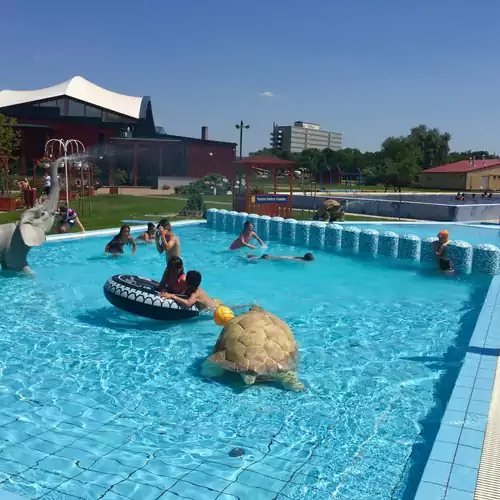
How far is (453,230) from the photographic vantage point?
59.0 ft

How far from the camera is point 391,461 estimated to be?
4246mm

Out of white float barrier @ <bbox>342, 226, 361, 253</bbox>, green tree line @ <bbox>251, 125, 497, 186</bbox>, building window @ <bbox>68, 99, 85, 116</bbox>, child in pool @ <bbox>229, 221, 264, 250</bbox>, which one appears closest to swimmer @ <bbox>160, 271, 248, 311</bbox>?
child in pool @ <bbox>229, 221, 264, 250</bbox>

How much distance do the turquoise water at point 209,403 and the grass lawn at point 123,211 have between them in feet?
24.1

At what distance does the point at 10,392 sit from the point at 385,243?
9847mm

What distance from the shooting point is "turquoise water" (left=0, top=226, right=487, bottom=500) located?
4008 mm

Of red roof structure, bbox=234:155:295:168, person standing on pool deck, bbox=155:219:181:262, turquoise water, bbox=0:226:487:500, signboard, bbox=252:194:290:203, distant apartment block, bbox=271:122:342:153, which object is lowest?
turquoise water, bbox=0:226:487:500

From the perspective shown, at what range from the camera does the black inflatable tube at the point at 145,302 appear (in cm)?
706

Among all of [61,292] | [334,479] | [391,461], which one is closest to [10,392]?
[334,479]

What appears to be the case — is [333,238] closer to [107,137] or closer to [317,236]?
[317,236]

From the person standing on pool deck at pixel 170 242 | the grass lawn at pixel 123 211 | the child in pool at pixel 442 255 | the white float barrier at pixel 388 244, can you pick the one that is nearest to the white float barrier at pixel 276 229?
the white float barrier at pixel 388 244

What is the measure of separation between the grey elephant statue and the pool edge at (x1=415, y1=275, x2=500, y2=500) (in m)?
7.07

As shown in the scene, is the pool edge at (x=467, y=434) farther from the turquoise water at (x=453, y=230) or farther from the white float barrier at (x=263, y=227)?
the turquoise water at (x=453, y=230)

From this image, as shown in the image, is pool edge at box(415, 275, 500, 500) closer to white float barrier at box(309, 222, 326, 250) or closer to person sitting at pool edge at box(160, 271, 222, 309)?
person sitting at pool edge at box(160, 271, 222, 309)

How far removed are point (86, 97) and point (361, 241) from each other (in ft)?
104
